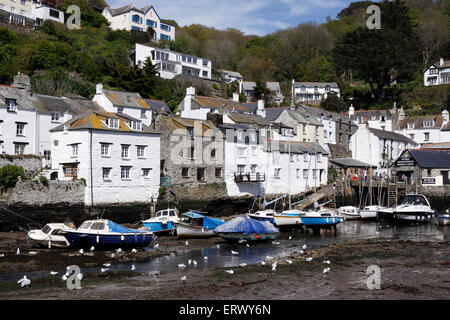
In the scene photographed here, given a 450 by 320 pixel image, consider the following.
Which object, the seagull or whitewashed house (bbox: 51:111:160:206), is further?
whitewashed house (bbox: 51:111:160:206)

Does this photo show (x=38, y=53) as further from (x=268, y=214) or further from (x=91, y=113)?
(x=268, y=214)

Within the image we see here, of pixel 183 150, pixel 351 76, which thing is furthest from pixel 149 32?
pixel 183 150

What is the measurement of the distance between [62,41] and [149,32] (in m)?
23.7

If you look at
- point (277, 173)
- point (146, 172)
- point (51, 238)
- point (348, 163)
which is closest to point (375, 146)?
point (348, 163)

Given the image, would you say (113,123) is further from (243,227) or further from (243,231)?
(243,231)

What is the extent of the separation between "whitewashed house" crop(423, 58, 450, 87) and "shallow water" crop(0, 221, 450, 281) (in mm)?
60541

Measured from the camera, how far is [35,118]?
44.8 meters

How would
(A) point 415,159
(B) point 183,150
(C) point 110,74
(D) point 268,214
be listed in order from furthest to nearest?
(C) point 110,74, (A) point 415,159, (B) point 183,150, (D) point 268,214

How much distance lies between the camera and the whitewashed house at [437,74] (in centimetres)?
9594

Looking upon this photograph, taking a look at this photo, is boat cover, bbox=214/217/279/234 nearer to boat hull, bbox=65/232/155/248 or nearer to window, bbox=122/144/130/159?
boat hull, bbox=65/232/155/248

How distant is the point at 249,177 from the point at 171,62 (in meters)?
43.1

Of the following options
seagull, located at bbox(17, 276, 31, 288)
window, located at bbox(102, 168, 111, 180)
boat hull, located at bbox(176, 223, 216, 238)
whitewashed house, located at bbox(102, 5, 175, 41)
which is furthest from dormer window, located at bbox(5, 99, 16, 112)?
whitewashed house, located at bbox(102, 5, 175, 41)

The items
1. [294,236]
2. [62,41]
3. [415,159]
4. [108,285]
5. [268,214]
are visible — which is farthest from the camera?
[62,41]

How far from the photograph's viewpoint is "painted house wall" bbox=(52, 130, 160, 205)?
40.8 meters
